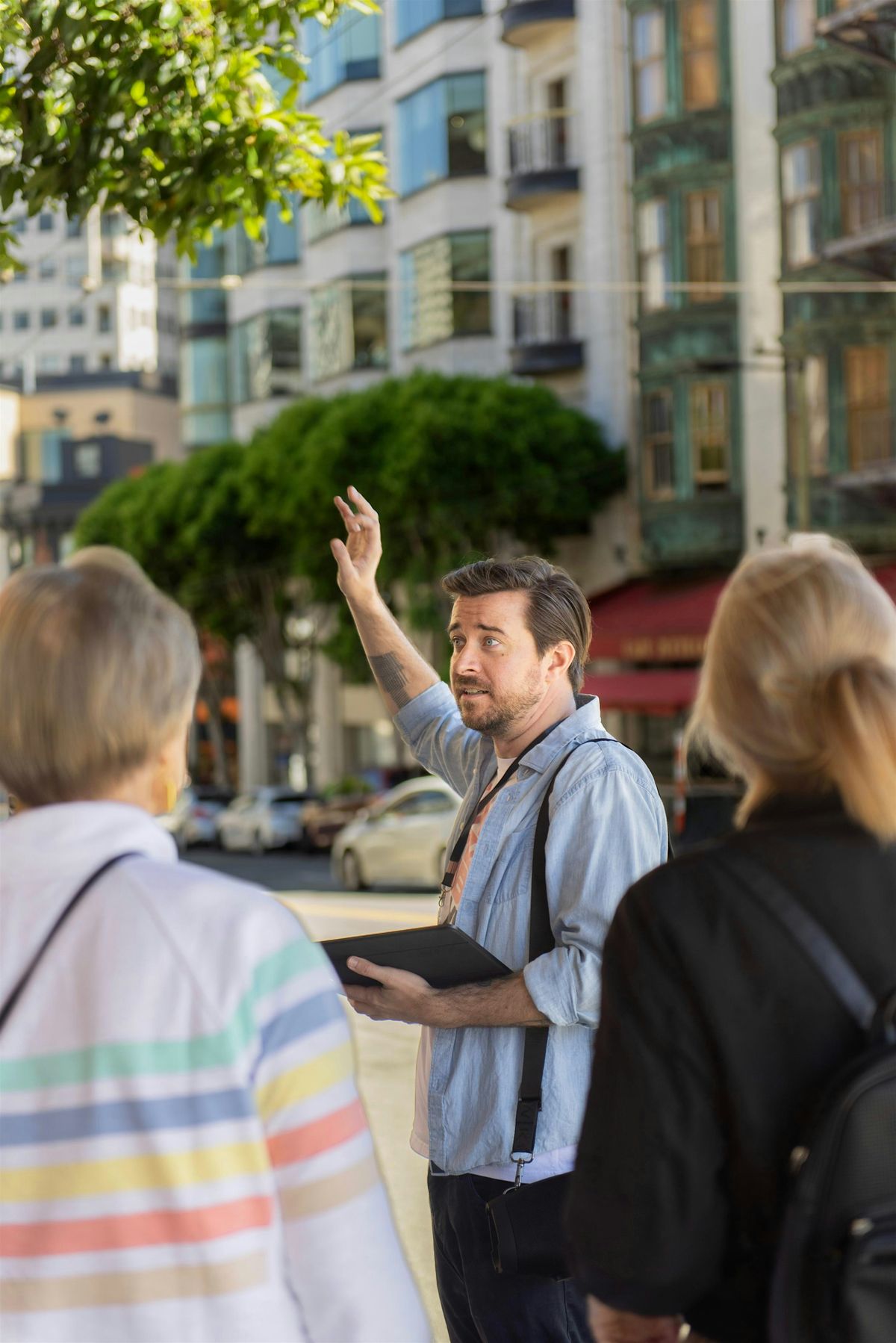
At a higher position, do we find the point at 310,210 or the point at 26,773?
the point at 310,210

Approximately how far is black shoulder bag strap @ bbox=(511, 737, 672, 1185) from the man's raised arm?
81 cm

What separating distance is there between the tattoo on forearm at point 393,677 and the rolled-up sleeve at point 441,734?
0.08ft

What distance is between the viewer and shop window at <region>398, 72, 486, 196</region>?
Answer: 112 feet

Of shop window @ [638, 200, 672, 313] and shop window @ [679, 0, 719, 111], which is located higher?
shop window @ [679, 0, 719, 111]

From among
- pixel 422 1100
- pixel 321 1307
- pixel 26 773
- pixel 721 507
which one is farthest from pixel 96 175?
pixel 721 507

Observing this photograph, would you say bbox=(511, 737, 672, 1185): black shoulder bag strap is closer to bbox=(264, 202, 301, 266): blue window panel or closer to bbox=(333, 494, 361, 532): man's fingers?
bbox=(333, 494, 361, 532): man's fingers

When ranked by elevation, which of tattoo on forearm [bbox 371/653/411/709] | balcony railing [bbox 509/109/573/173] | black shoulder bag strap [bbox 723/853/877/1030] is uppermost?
balcony railing [bbox 509/109/573/173]

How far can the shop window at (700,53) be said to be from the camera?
90.9 ft

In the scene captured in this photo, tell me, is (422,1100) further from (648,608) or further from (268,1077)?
(648,608)

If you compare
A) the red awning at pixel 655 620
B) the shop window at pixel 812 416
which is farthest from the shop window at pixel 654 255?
the red awning at pixel 655 620

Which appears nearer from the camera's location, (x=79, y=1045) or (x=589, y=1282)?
(x=79, y=1045)

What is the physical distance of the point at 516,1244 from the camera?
300 cm

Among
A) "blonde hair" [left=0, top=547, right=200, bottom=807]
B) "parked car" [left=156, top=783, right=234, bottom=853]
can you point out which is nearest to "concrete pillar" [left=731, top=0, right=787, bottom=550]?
"parked car" [left=156, top=783, right=234, bottom=853]

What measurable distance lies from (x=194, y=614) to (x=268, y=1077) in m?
38.9
